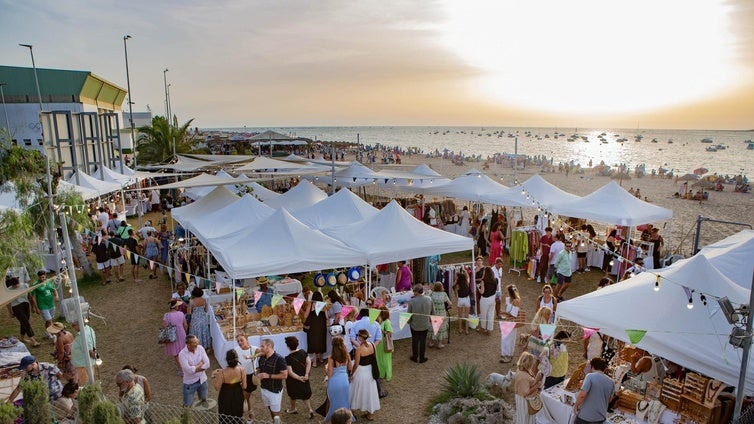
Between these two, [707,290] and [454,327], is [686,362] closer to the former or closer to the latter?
[707,290]

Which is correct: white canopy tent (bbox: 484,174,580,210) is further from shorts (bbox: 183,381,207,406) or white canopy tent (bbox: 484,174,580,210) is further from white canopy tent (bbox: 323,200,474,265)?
shorts (bbox: 183,381,207,406)

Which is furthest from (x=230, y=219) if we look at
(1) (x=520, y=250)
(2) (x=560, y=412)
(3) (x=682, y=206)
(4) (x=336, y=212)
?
(3) (x=682, y=206)

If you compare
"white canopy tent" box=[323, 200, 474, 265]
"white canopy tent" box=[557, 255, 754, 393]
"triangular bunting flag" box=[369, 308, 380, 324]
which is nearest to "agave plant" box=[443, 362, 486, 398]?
"triangular bunting flag" box=[369, 308, 380, 324]

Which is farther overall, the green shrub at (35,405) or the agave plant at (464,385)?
the agave plant at (464,385)

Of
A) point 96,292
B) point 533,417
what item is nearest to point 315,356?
point 533,417

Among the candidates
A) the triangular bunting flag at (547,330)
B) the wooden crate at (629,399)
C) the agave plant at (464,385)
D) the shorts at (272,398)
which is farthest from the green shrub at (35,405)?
the wooden crate at (629,399)

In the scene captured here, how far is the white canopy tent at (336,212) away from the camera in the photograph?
38.3 feet

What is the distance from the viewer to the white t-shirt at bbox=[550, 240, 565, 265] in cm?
1062

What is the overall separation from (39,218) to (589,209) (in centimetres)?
1237

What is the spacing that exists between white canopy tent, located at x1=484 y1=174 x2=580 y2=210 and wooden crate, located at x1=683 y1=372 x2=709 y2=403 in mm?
8558

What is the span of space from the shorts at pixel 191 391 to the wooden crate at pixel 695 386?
5.79 metres

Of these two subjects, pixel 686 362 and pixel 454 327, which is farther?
pixel 454 327

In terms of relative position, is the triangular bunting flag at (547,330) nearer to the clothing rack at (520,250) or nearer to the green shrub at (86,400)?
the green shrub at (86,400)

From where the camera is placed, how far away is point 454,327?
29.9ft
